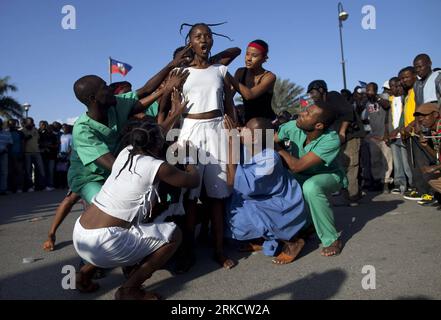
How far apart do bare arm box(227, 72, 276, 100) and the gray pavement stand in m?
1.50

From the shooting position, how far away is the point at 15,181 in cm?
984

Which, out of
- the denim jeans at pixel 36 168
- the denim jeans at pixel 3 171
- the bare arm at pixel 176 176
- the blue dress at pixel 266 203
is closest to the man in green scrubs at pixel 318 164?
the blue dress at pixel 266 203

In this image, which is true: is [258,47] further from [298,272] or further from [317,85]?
[298,272]

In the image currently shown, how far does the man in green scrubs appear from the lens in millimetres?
3336

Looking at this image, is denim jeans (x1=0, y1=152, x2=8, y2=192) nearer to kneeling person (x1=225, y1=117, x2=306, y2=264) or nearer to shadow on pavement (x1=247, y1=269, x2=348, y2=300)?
kneeling person (x1=225, y1=117, x2=306, y2=264)

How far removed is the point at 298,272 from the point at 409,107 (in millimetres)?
4152

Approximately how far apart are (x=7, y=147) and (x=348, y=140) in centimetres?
830

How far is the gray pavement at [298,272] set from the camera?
2.50m

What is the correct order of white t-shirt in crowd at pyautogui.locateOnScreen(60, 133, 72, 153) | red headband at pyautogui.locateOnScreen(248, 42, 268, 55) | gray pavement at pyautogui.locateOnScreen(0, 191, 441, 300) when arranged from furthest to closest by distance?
white t-shirt in crowd at pyautogui.locateOnScreen(60, 133, 72, 153) < red headband at pyautogui.locateOnScreen(248, 42, 268, 55) < gray pavement at pyautogui.locateOnScreen(0, 191, 441, 300)

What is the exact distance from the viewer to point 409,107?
5832 mm

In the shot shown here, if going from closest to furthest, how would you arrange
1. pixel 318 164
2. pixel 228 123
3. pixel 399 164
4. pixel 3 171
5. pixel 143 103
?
pixel 228 123
pixel 143 103
pixel 318 164
pixel 399 164
pixel 3 171

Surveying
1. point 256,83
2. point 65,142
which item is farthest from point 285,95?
point 256,83

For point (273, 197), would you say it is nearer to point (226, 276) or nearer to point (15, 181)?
point (226, 276)

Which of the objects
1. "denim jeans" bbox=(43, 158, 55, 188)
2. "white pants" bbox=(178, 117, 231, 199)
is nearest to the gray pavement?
"white pants" bbox=(178, 117, 231, 199)
